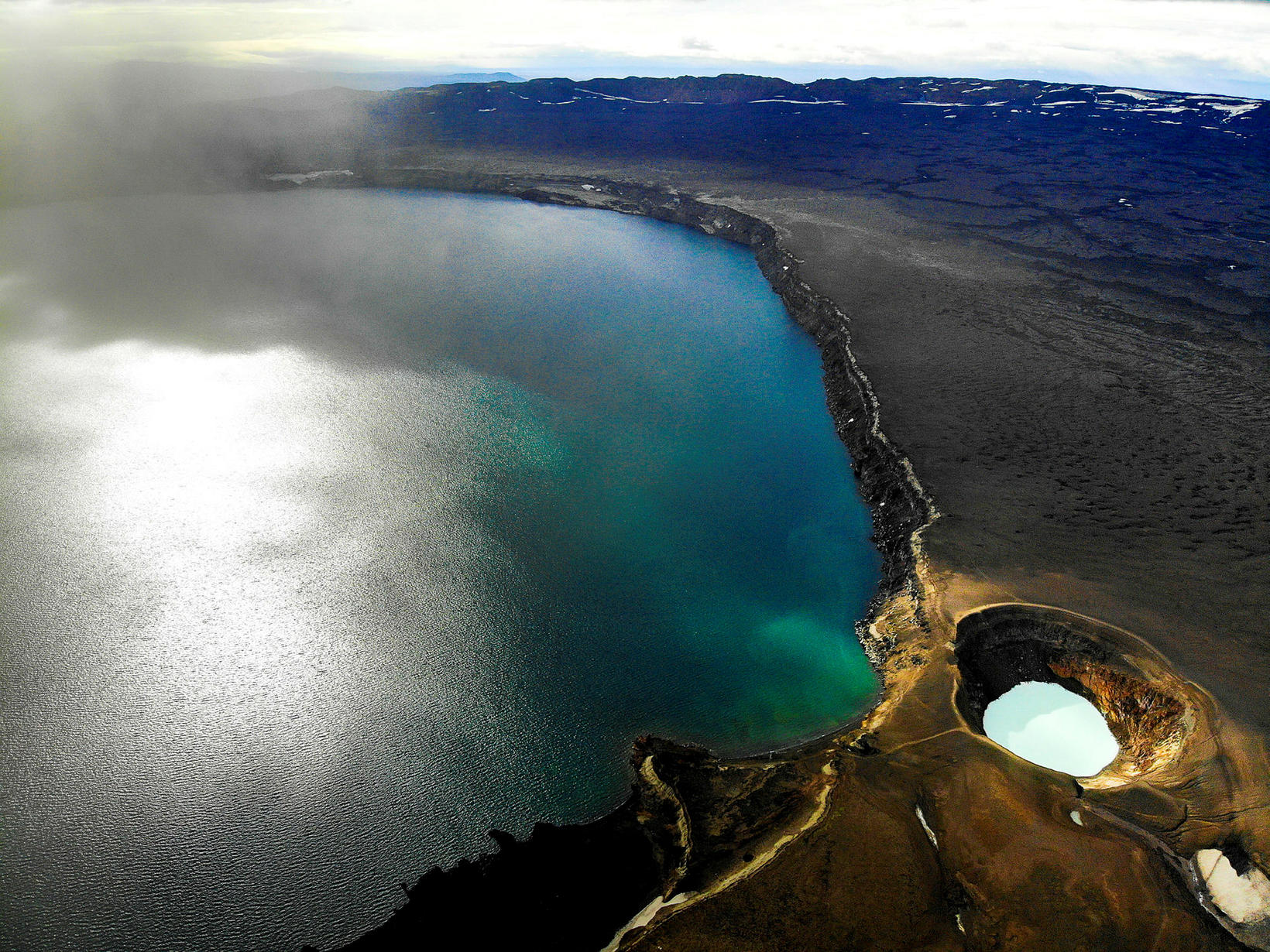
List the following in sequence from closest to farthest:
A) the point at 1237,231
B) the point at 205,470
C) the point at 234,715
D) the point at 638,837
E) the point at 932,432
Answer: the point at 638,837 → the point at 234,715 → the point at 205,470 → the point at 932,432 → the point at 1237,231

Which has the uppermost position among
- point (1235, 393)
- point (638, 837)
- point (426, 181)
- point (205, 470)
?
point (426, 181)

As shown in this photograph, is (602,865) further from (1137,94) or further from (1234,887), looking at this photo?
(1137,94)

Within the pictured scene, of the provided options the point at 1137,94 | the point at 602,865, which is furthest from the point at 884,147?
the point at 602,865

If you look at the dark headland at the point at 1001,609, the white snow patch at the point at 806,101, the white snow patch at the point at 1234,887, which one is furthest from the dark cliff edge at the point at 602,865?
the white snow patch at the point at 806,101

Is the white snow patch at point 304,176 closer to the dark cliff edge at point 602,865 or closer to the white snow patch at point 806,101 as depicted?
the white snow patch at point 806,101

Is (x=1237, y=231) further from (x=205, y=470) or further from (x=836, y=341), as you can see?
(x=205, y=470)

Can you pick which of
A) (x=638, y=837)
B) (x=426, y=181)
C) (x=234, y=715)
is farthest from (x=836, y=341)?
(x=426, y=181)
